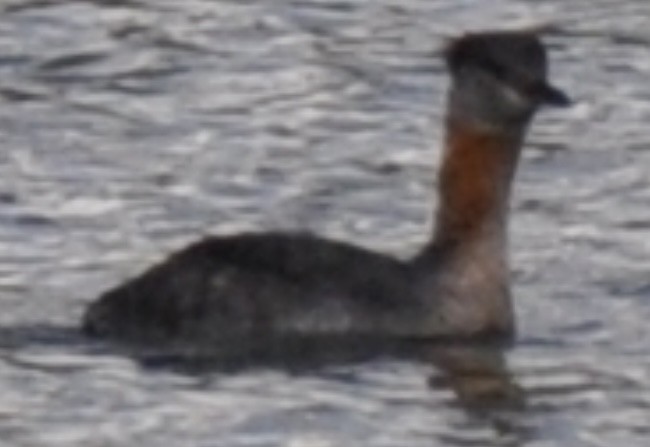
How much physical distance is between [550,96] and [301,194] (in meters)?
2.25

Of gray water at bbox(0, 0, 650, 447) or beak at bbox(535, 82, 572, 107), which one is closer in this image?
gray water at bbox(0, 0, 650, 447)

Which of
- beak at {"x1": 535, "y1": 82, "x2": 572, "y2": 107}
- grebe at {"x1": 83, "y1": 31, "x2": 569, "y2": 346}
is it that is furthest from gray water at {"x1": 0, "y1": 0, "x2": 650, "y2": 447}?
beak at {"x1": 535, "y1": 82, "x2": 572, "y2": 107}

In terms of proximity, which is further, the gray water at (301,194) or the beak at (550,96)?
the beak at (550,96)

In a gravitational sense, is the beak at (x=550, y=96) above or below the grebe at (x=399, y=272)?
above

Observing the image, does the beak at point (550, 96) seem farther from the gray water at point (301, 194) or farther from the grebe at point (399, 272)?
the gray water at point (301, 194)

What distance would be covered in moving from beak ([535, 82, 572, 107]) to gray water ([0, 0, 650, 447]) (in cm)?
Result: 99

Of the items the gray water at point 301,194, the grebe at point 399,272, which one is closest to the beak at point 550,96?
the grebe at point 399,272

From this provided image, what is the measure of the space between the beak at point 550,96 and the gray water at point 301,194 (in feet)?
3.24

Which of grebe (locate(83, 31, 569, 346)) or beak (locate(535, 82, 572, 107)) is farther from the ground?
beak (locate(535, 82, 572, 107))

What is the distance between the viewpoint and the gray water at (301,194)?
16.2m

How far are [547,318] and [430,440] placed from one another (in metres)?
1.90

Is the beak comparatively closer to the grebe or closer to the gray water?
the grebe

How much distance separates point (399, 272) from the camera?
1741cm

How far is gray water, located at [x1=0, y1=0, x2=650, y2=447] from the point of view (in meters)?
16.2
